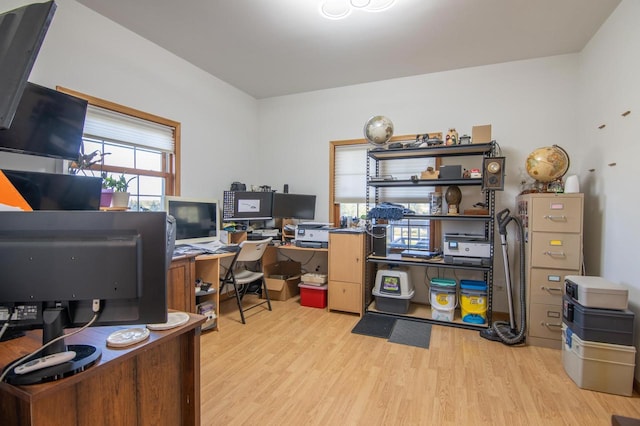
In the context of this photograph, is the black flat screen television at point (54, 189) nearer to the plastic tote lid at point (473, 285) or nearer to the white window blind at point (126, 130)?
the white window blind at point (126, 130)

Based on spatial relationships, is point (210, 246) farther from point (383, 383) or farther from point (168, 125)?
point (383, 383)

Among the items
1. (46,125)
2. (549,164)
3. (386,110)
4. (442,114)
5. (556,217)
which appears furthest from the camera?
(386,110)

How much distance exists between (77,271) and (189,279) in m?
1.84

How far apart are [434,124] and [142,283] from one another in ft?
11.7

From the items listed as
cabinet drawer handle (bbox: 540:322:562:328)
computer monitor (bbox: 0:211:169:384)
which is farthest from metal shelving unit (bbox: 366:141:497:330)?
computer monitor (bbox: 0:211:169:384)

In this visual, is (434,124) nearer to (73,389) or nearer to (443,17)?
(443,17)

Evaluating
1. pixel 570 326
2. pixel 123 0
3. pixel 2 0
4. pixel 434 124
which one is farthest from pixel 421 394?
pixel 2 0

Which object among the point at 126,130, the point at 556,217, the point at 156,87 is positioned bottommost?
the point at 556,217

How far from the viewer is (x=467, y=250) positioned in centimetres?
310

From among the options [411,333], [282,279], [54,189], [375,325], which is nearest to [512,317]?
[411,333]

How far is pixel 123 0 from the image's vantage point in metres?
2.39

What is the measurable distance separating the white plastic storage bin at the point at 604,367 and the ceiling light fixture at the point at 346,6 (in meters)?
2.88

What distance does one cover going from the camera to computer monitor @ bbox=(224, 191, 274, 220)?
3.89 metres

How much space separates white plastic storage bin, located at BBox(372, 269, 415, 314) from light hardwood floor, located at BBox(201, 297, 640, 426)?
522 mm
